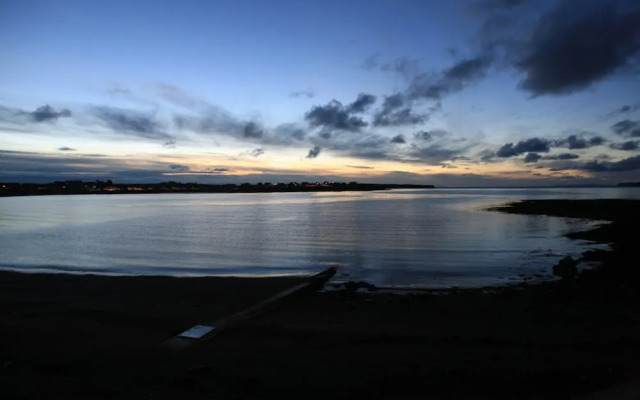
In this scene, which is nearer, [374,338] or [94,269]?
[374,338]

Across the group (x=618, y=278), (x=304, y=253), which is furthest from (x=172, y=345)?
(x=304, y=253)

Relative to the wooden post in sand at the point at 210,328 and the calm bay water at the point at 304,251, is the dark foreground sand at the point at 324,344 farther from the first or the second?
the calm bay water at the point at 304,251

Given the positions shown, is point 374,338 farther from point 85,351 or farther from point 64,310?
point 64,310

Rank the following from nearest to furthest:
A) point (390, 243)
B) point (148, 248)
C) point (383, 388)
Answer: point (383, 388), point (148, 248), point (390, 243)

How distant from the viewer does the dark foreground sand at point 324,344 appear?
7.36 meters

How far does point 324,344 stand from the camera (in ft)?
32.8

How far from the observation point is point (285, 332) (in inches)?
430

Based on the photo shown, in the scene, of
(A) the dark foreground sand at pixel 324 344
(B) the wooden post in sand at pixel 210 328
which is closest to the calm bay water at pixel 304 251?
(A) the dark foreground sand at pixel 324 344

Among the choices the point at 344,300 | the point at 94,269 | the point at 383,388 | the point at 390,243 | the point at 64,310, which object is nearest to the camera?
the point at 383,388

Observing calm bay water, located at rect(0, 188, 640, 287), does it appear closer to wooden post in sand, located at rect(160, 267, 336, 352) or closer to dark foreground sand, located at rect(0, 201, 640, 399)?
dark foreground sand, located at rect(0, 201, 640, 399)

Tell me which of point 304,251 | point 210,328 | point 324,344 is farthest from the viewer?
point 304,251

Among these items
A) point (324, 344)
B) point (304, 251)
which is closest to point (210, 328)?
point (324, 344)

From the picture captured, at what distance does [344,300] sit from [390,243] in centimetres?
2041

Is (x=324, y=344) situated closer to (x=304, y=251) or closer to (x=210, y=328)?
(x=210, y=328)
